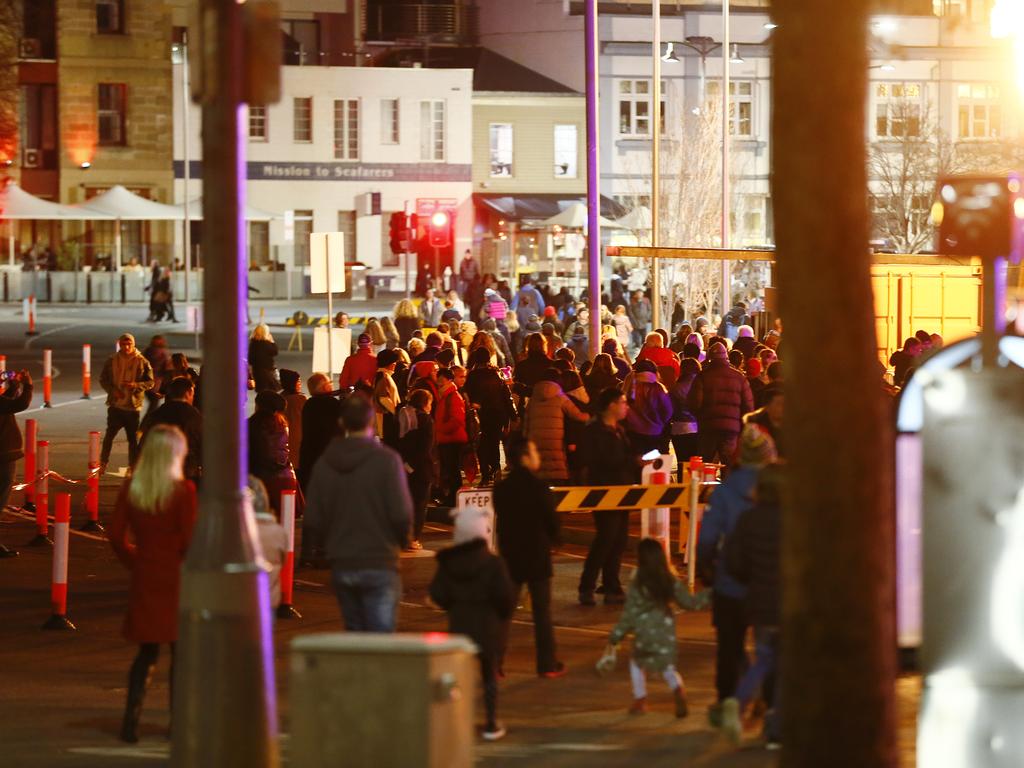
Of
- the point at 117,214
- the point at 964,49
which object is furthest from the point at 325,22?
the point at 964,49

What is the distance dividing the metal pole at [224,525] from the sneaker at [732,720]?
8.09ft

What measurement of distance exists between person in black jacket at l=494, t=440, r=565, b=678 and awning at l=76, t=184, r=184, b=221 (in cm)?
5227

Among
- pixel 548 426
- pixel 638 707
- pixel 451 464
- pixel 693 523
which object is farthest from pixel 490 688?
pixel 451 464

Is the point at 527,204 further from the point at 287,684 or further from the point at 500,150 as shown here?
the point at 287,684

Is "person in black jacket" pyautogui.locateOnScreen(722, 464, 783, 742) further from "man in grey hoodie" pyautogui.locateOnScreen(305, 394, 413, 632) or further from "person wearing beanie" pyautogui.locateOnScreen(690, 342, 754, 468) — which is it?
"person wearing beanie" pyautogui.locateOnScreen(690, 342, 754, 468)

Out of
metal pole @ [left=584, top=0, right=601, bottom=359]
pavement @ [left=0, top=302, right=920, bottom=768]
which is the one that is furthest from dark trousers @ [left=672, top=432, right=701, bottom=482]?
metal pole @ [left=584, top=0, right=601, bottom=359]

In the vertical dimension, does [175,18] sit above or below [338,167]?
above

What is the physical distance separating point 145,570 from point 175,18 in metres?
64.0

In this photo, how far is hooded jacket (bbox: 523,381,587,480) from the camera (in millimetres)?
16484

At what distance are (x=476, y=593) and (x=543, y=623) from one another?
187cm

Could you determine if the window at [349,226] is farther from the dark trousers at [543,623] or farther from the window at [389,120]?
the dark trousers at [543,623]

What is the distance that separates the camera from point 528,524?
11.3 meters

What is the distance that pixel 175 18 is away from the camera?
233 feet

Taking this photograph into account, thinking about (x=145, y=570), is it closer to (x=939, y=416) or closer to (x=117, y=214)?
(x=939, y=416)
